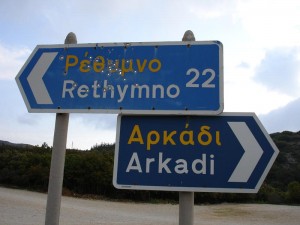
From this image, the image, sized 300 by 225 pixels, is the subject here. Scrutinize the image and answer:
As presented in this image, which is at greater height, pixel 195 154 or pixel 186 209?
A: pixel 195 154

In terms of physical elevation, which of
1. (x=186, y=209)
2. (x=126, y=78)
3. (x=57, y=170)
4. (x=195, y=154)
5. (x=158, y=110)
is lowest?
(x=186, y=209)

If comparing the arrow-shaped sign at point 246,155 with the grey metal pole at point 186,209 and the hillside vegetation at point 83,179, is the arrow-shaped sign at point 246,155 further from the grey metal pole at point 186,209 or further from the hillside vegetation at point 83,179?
the hillside vegetation at point 83,179

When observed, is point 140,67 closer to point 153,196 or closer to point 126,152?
point 126,152

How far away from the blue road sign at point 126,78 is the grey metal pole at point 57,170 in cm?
11

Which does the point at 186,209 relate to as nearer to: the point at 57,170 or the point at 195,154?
the point at 195,154

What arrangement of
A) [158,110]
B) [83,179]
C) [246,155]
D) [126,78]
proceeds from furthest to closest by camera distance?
[83,179] < [126,78] < [158,110] < [246,155]

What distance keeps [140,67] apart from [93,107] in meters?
0.39

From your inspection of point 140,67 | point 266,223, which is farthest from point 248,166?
point 266,223

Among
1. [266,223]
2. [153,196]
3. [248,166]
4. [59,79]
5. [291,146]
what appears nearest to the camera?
[248,166]

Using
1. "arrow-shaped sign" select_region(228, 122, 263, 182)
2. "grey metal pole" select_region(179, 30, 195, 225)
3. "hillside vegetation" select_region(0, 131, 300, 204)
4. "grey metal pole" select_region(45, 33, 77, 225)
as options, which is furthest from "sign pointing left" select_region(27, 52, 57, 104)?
"hillside vegetation" select_region(0, 131, 300, 204)

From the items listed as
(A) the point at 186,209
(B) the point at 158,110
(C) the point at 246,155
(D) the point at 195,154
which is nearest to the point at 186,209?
(A) the point at 186,209

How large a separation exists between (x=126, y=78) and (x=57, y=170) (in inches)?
29.4

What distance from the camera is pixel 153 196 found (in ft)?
80.1

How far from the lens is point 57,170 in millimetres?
2240
